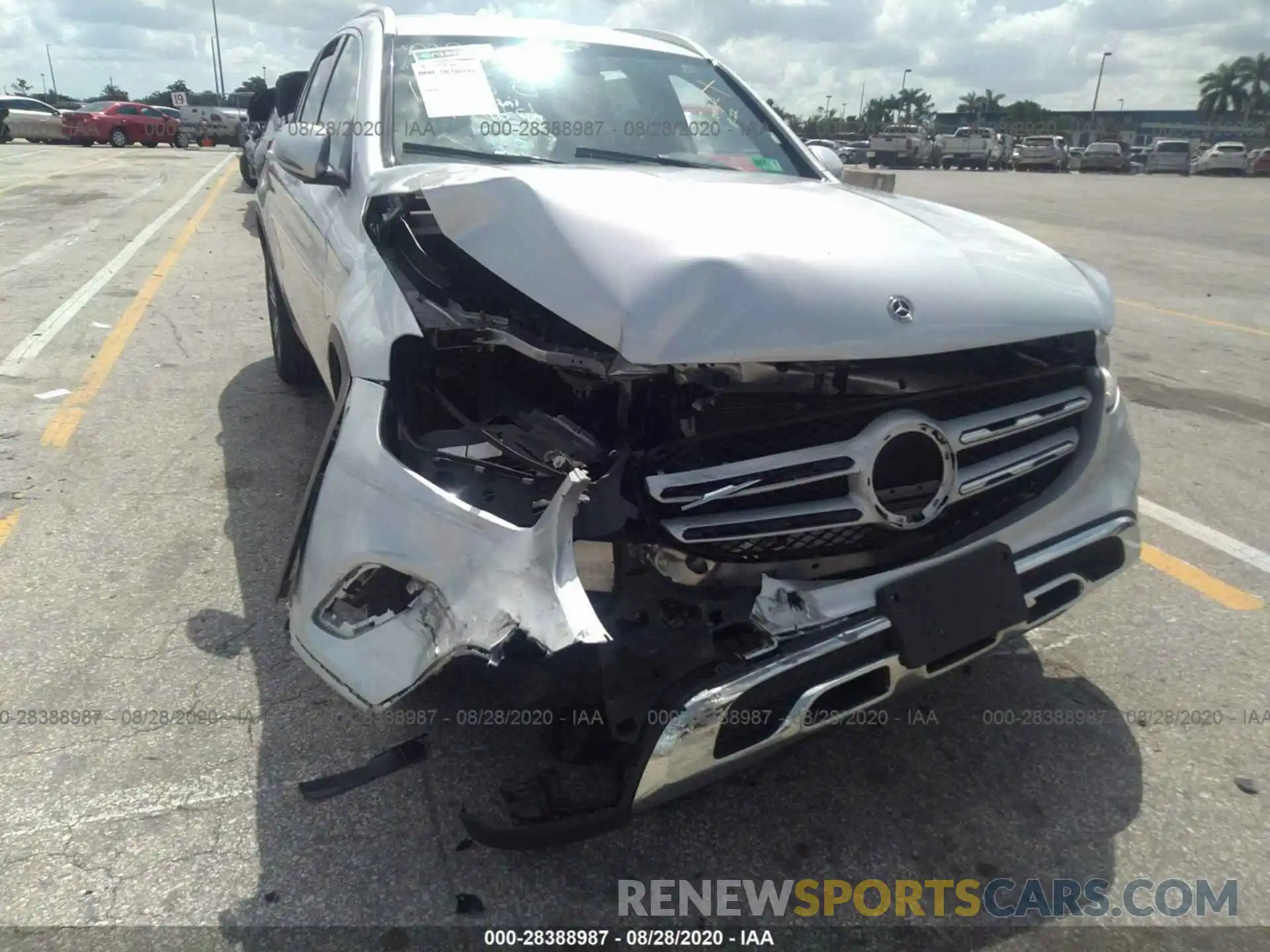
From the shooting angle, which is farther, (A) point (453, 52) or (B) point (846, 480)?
(A) point (453, 52)

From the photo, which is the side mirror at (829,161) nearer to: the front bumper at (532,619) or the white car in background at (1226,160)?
the front bumper at (532,619)

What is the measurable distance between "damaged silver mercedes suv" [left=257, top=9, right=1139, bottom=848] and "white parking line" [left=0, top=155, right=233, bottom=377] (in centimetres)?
458

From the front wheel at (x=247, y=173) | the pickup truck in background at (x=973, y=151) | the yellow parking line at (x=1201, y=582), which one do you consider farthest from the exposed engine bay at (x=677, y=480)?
the pickup truck in background at (x=973, y=151)

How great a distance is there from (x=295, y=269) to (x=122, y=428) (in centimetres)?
174

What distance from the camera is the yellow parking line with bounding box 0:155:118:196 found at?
1750 cm

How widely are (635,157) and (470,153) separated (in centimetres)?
63

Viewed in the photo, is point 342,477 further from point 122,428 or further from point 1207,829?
point 122,428

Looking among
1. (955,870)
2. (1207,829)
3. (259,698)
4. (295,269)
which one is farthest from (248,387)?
(1207,829)

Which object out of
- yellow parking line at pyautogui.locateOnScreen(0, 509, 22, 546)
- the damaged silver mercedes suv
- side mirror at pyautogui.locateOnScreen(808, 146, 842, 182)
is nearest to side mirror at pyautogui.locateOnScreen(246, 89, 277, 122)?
yellow parking line at pyautogui.locateOnScreen(0, 509, 22, 546)

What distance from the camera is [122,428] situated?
5.19m

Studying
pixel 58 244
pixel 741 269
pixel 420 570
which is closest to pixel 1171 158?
pixel 58 244

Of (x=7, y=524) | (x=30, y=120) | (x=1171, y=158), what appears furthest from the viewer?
(x=1171, y=158)

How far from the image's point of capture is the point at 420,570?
84.7 inches

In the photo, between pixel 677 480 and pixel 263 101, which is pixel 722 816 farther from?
pixel 263 101
